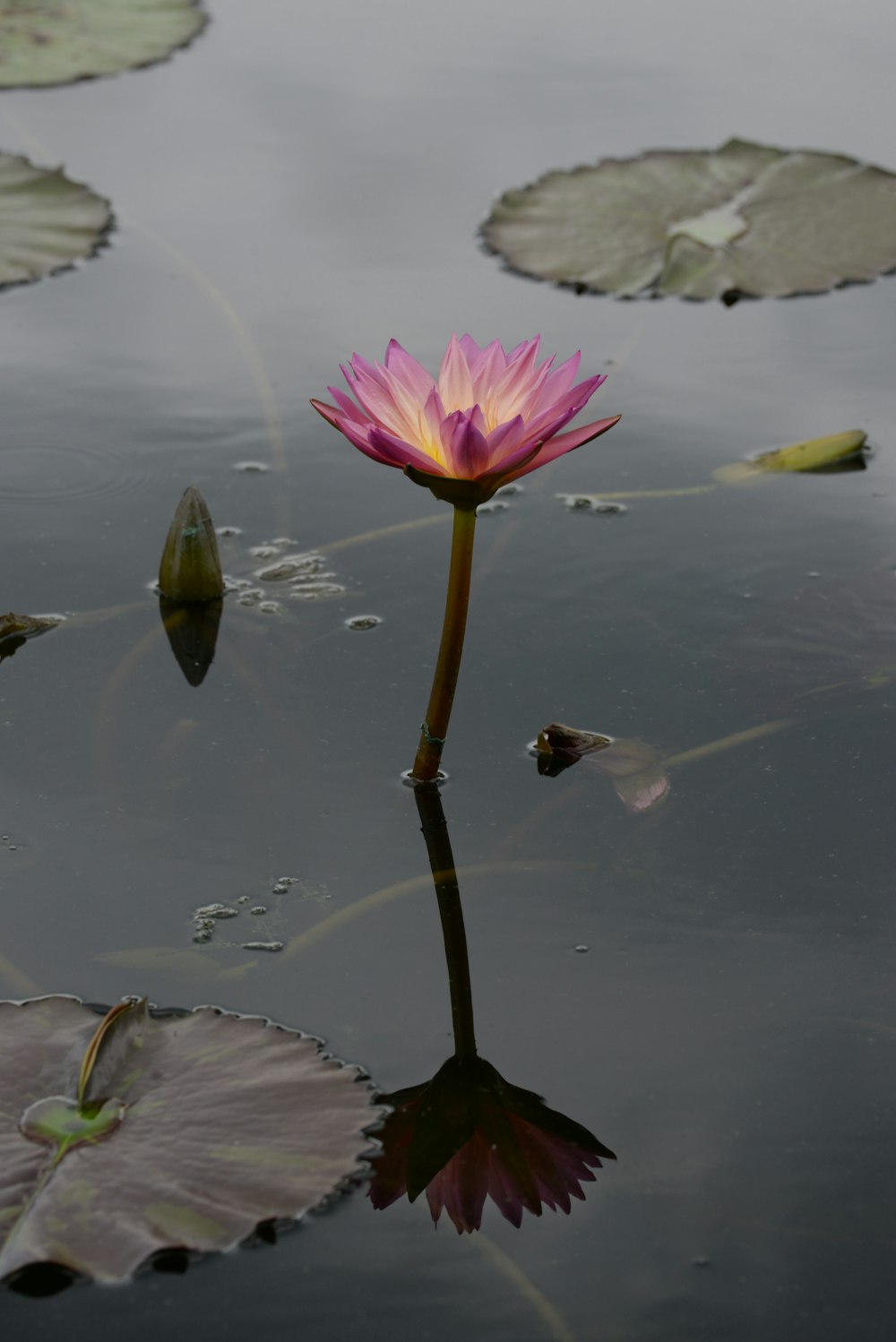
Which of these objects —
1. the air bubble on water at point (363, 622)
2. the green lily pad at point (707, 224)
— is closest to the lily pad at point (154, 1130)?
the air bubble on water at point (363, 622)

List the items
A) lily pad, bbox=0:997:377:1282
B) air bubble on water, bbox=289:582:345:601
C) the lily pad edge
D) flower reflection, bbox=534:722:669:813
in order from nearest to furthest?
lily pad, bbox=0:997:377:1282
flower reflection, bbox=534:722:669:813
air bubble on water, bbox=289:582:345:601
the lily pad edge

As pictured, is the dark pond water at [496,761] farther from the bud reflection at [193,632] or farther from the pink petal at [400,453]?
the pink petal at [400,453]

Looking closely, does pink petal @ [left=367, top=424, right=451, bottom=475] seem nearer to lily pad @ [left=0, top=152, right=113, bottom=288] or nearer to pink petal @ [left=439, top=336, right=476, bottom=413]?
pink petal @ [left=439, top=336, right=476, bottom=413]

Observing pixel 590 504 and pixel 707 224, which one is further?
pixel 707 224

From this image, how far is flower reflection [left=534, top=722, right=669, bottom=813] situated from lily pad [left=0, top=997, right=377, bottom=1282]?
564 mm

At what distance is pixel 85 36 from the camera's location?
14.8ft

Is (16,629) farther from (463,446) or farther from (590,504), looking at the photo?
(590,504)

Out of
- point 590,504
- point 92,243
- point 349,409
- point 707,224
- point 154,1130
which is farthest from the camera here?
point 707,224

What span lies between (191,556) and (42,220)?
160 centimetres

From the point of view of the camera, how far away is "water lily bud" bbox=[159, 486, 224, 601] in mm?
2031

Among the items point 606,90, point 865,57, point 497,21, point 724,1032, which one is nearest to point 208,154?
point 606,90

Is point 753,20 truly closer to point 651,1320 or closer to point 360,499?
point 360,499

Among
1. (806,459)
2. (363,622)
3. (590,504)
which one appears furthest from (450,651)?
(806,459)

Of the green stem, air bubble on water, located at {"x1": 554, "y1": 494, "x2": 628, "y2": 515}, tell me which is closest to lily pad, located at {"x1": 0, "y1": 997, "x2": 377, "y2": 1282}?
the green stem
